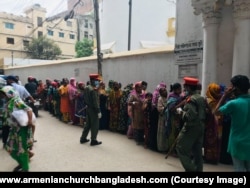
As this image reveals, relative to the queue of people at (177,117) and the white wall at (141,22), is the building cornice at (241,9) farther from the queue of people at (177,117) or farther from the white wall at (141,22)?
the white wall at (141,22)

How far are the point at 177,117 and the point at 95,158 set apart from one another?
6.03ft

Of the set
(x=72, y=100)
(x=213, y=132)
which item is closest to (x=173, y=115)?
(x=213, y=132)

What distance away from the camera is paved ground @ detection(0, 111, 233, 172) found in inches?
189

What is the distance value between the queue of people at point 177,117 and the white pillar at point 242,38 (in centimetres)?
63

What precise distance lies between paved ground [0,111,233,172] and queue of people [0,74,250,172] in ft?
0.84

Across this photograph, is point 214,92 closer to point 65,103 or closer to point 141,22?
point 65,103

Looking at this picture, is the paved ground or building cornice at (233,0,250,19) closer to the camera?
the paved ground

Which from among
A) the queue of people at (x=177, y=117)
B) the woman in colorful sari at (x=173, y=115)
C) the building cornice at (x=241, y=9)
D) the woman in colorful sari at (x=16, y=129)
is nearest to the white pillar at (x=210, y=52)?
the queue of people at (x=177, y=117)

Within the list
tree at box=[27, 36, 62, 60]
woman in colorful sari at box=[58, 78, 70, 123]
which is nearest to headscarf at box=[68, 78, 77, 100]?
woman in colorful sari at box=[58, 78, 70, 123]

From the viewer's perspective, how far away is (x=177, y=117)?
5.36 m

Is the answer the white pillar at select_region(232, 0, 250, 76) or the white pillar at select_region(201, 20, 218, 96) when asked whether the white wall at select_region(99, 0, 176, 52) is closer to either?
the white pillar at select_region(201, 20, 218, 96)
